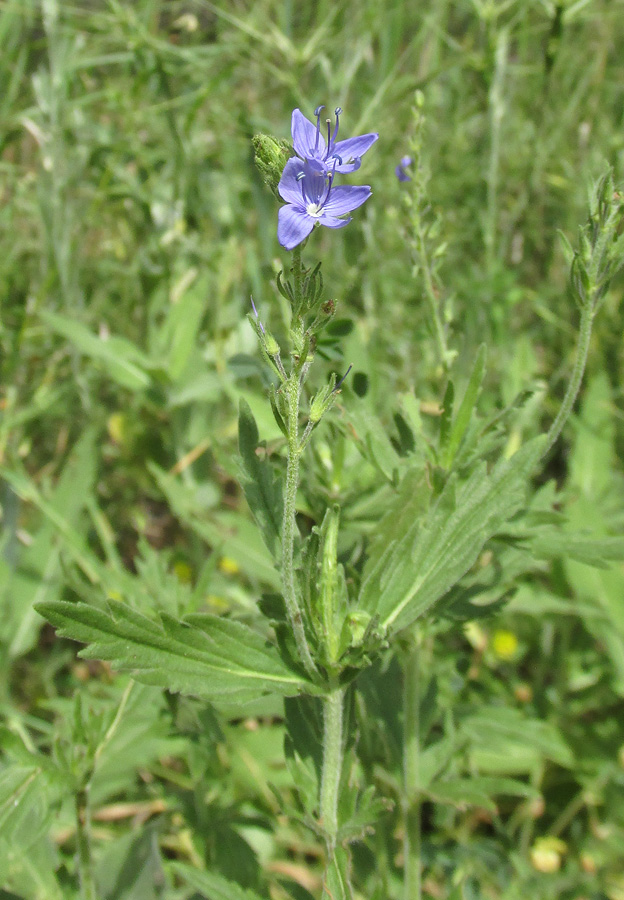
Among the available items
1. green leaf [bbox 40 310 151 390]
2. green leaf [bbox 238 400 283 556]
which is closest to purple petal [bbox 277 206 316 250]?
green leaf [bbox 238 400 283 556]

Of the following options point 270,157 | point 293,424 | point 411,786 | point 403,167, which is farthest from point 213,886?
point 403,167


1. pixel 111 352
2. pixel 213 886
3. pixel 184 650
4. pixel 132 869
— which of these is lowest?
pixel 132 869

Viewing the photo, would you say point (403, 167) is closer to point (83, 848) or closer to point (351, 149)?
point (351, 149)

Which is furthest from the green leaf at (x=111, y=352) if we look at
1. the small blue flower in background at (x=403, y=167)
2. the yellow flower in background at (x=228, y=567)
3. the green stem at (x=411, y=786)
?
the green stem at (x=411, y=786)

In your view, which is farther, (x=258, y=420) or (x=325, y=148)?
(x=258, y=420)

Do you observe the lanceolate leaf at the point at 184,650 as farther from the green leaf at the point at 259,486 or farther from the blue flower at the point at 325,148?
the blue flower at the point at 325,148

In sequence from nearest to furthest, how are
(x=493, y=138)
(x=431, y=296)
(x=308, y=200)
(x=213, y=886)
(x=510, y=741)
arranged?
1. (x=308, y=200)
2. (x=213, y=886)
3. (x=431, y=296)
4. (x=510, y=741)
5. (x=493, y=138)
